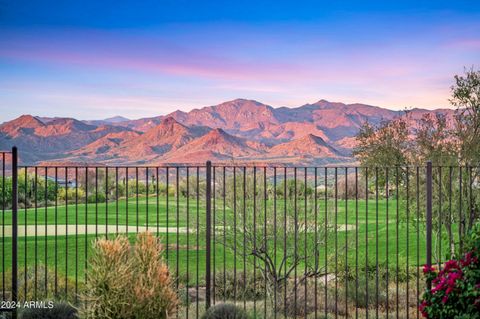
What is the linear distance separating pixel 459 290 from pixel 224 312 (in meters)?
2.53

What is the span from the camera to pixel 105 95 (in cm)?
2412

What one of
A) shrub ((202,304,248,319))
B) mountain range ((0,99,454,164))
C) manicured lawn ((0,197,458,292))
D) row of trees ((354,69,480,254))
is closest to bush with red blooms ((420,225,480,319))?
manicured lawn ((0,197,458,292))

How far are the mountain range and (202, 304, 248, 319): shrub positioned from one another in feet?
70.9

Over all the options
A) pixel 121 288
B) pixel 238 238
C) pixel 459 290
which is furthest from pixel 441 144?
pixel 121 288

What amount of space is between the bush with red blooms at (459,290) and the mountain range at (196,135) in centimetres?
2170

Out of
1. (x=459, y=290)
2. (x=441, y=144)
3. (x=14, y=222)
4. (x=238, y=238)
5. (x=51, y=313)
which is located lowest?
(x=51, y=313)

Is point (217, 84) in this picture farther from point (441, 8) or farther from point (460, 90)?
point (460, 90)

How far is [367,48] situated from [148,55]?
781 centimetres

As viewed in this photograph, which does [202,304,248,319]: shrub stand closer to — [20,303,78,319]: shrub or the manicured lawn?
the manicured lawn

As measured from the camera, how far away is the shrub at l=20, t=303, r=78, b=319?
20.9ft

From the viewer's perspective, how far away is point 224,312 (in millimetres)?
6152

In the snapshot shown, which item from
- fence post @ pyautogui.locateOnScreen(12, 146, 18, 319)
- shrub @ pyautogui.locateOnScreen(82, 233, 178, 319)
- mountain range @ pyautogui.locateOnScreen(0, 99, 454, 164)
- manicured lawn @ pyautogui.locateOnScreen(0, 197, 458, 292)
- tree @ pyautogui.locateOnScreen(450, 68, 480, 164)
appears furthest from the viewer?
mountain range @ pyautogui.locateOnScreen(0, 99, 454, 164)

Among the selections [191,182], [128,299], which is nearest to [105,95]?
[191,182]

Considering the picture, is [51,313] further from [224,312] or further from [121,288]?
[224,312]
